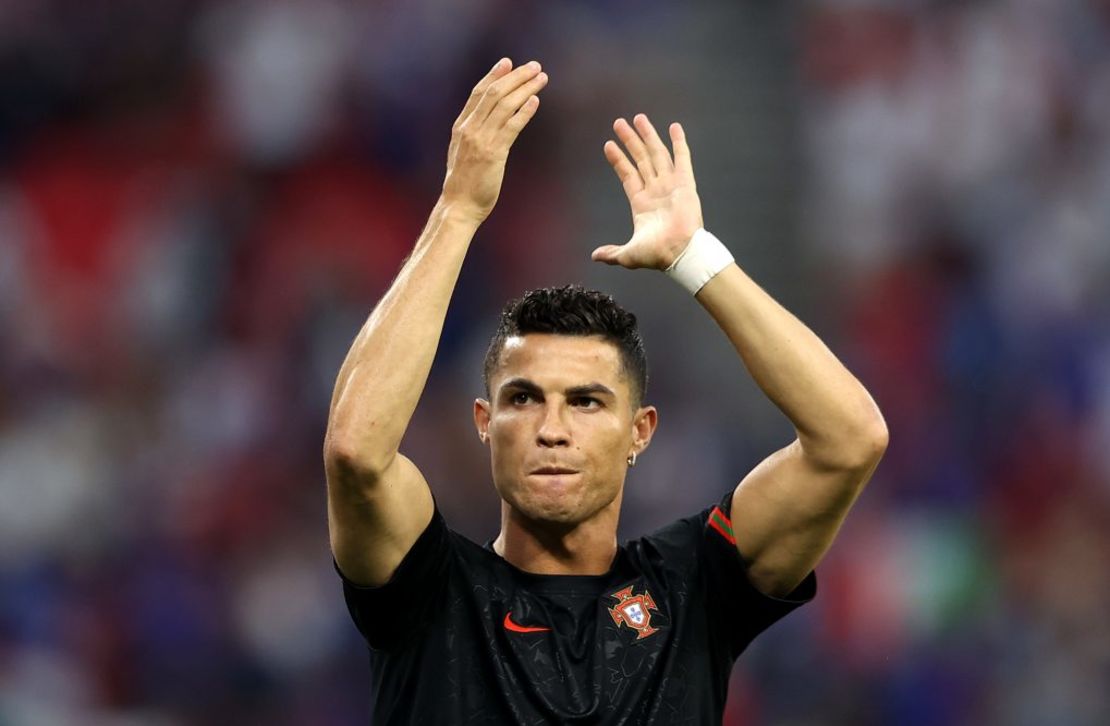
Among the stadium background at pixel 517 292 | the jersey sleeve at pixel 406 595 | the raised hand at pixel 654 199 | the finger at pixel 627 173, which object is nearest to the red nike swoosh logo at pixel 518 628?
the jersey sleeve at pixel 406 595

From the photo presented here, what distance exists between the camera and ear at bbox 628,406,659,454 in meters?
3.80

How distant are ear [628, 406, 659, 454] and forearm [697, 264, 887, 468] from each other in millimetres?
391

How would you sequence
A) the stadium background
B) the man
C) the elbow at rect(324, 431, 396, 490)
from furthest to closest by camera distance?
1. the stadium background
2. the man
3. the elbow at rect(324, 431, 396, 490)

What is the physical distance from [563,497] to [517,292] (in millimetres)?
4479

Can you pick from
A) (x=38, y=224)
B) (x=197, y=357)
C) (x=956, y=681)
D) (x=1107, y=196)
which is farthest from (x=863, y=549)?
(x=38, y=224)

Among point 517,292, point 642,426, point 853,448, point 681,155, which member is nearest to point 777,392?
point 853,448

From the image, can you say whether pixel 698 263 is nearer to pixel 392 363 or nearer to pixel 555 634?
pixel 392 363

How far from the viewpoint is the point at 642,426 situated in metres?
3.85

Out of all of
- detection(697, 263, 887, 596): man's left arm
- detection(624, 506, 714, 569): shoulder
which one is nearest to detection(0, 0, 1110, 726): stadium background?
detection(624, 506, 714, 569): shoulder

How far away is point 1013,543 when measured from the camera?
301 inches

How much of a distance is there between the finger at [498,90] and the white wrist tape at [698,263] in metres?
0.48

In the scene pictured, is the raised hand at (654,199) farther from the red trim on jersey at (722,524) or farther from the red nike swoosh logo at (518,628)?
the red nike swoosh logo at (518,628)

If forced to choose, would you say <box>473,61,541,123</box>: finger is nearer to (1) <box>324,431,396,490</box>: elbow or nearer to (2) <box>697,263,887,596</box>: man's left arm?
(2) <box>697,263,887,596</box>: man's left arm

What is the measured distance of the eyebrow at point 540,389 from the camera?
362cm
